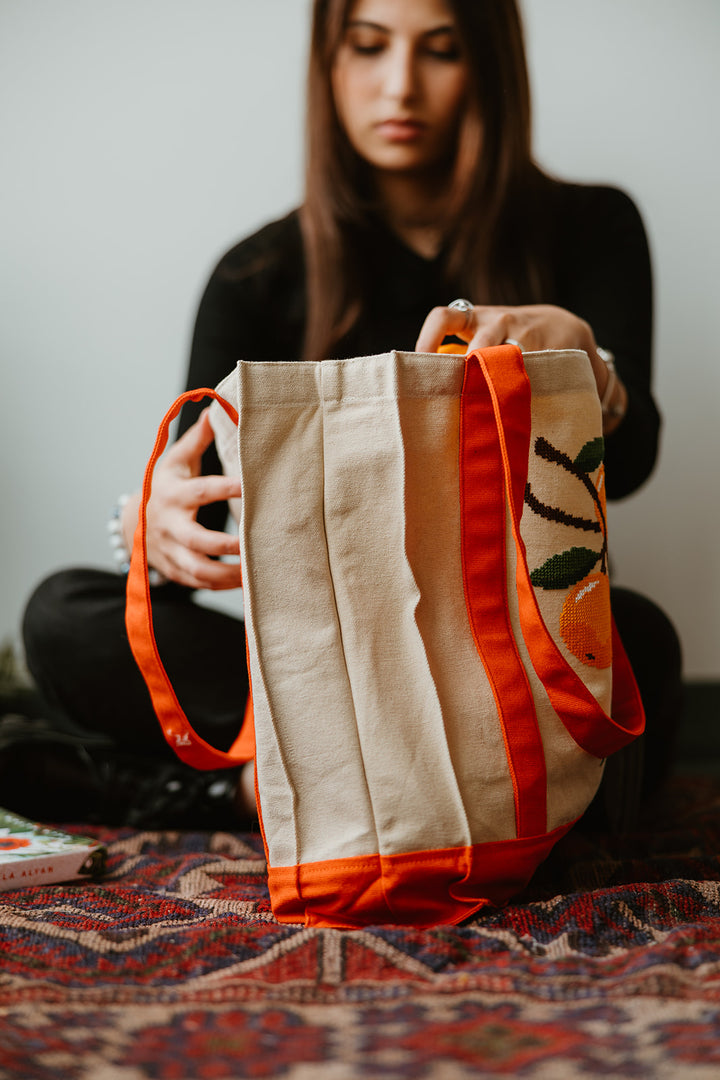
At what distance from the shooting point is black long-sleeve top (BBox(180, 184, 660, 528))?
0.91 meters

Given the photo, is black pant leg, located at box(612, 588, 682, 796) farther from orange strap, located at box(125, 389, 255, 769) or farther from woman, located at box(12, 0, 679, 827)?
orange strap, located at box(125, 389, 255, 769)

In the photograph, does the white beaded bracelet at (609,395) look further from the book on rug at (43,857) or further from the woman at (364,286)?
the book on rug at (43,857)

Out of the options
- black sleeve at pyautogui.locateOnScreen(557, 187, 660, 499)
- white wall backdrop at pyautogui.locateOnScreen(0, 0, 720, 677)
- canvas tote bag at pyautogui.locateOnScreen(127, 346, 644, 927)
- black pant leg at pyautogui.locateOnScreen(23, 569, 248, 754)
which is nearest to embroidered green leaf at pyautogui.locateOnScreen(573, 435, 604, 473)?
canvas tote bag at pyautogui.locateOnScreen(127, 346, 644, 927)

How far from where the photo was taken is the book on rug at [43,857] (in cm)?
58

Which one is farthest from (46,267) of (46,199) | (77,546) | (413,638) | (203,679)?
(413,638)

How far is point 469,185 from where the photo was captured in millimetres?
930

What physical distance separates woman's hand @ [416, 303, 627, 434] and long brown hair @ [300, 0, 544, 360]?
0.27 m

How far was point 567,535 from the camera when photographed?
499mm

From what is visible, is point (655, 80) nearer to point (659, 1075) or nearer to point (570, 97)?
point (570, 97)

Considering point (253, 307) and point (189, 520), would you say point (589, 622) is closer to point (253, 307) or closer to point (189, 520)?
point (189, 520)

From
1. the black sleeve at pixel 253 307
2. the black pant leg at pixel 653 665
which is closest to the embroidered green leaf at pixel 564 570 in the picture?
the black pant leg at pixel 653 665

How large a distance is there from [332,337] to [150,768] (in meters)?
0.47

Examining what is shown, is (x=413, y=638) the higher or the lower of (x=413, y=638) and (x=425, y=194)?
the lower

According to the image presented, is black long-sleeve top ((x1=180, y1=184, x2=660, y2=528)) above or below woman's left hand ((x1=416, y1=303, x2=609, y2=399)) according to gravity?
above
